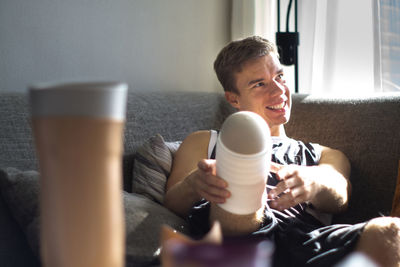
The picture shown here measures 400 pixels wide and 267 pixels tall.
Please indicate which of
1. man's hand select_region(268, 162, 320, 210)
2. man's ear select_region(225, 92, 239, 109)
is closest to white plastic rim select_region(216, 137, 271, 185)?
man's hand select_region(268, 162, 320, 210)

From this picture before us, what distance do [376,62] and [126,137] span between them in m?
1.09

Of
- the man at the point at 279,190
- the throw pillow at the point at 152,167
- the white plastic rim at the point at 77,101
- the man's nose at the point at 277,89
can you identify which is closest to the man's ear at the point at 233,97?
the man at the point at 279,190

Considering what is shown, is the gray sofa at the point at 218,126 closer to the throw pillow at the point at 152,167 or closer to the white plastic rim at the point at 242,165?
the throw pillow at the point at 152,167

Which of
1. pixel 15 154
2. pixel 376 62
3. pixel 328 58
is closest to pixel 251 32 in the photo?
pixel 328 58

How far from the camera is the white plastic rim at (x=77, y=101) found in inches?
18.0

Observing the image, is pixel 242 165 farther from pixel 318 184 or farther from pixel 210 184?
pixel 318 184

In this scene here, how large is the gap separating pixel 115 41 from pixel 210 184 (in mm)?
1189

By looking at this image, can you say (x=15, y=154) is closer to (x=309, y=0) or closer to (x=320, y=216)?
(x=320, y=216)

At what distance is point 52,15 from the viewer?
71.2 inches

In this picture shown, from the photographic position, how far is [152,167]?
1.49 meters

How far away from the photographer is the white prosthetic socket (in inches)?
34.2

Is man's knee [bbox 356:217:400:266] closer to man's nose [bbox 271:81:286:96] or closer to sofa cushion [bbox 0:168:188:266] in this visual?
sofa cushion [bbox 0:168:188:266]

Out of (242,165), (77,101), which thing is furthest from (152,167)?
(77,101)

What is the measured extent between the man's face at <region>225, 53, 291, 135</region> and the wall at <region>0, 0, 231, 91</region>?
2.14 ft
